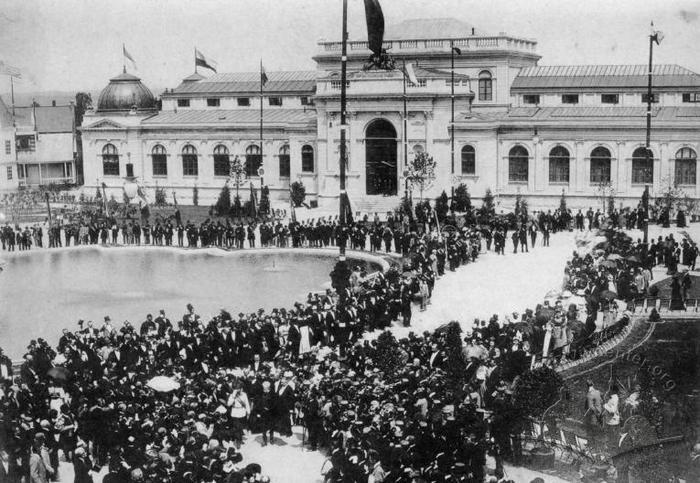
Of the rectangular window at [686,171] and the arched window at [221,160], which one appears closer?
the rectangular window at [686,171]

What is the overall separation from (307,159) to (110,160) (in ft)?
59.6

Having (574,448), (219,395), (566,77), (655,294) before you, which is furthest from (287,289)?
(566,77)

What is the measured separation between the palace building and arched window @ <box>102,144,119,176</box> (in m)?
0.10

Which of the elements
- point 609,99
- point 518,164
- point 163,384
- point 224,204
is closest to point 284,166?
point 224,204

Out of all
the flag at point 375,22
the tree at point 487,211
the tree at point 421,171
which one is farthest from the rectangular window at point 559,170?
the flag at point 375,22

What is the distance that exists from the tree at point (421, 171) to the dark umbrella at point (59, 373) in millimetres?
36708

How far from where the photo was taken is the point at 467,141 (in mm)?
61281

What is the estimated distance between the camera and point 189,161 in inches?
2815

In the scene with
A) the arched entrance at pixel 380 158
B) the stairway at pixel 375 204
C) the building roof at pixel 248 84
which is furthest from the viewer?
the building roof at pixel 248 84

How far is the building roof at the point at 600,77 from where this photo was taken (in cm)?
6297

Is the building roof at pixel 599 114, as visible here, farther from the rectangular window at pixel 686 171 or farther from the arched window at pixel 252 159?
the arched window at pixel 252 159

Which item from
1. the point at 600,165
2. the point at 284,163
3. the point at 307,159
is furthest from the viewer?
the point at 284,163

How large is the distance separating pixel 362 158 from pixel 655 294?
115ft

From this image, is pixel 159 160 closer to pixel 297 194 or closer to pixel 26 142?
pixel 297 194
